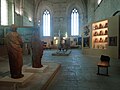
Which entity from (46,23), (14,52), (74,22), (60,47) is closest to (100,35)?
(60,47)

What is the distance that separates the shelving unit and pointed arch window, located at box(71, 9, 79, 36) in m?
16.4

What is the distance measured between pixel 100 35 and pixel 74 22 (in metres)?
17.9

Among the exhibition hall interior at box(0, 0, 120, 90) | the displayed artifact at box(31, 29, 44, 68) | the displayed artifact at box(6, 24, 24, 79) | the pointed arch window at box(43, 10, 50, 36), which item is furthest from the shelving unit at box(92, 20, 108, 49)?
the pointed arch window at box(43, 10, 50, 36)

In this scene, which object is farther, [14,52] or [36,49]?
[36,49]

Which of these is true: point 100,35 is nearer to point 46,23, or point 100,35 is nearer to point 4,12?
point 4,12

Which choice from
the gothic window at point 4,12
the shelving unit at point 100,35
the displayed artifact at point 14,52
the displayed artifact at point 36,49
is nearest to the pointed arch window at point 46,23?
the gothic window at point 4,12

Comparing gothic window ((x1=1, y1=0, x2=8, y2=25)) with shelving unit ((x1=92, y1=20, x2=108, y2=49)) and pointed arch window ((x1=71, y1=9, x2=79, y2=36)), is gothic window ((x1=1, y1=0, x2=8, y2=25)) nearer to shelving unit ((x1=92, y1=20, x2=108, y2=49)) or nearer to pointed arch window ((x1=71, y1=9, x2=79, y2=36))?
shelving unit ((x1=92, y1=20, x2=108, y2=49))

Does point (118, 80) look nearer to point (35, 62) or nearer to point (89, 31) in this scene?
point (35, 62)

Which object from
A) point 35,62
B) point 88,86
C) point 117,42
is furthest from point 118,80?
point 117,42

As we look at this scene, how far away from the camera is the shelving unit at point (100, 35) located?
51.5 ft

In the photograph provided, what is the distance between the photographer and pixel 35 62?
7.52 metres

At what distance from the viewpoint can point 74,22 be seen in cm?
3403

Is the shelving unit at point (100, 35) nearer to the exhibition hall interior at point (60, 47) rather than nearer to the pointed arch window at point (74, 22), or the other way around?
the exhibition hall interior at point (60, 47)

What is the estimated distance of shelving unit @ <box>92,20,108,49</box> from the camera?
51.5ft
